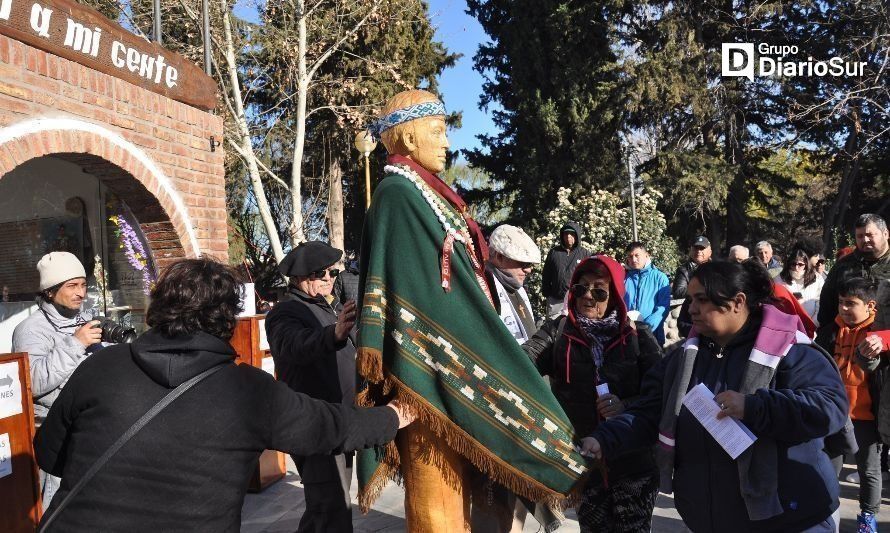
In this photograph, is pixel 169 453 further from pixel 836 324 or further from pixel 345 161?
pixel 345 161

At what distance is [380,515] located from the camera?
176 inches

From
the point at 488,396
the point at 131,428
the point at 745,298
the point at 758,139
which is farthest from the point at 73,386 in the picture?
the point at 758,139

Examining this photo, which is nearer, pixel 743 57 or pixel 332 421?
pixel 332 421

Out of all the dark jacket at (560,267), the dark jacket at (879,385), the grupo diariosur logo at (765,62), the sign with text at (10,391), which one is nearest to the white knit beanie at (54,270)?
the sign with text at (10,391)

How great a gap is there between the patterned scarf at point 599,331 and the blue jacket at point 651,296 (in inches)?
122

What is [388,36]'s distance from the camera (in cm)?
1838

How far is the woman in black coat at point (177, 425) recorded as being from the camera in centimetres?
178

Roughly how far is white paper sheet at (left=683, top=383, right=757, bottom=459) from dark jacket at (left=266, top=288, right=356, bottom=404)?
1553mm

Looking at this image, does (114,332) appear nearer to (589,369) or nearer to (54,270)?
A: (54,270)

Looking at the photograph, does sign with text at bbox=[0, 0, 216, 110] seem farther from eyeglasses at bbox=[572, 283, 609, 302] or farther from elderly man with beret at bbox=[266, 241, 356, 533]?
eyeglasses at bbox=[572, 283, 609, 302]

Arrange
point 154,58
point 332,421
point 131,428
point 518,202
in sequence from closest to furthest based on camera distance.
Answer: point 131,428 → point 332,421 → point 154,58 → point 518,202

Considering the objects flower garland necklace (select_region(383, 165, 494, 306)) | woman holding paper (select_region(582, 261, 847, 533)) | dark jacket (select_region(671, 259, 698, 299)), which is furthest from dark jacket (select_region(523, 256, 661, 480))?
dark jacket (select_region(671, 259, 698, 299))

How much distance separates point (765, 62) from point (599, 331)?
17100 mm

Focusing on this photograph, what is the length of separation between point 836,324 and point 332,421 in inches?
141
